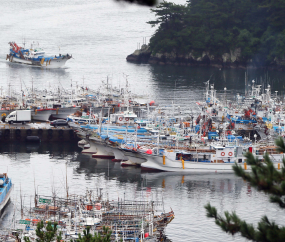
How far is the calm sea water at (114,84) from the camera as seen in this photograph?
3528cm

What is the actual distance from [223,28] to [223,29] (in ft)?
0.56

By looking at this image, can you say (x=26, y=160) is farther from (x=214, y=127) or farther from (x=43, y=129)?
(x=214, y=127)

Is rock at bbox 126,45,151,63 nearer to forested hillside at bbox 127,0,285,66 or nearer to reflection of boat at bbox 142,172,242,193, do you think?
forested hillside at bbox 127,0,285,66

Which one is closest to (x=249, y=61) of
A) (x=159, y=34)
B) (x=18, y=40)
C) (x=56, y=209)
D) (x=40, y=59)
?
(x=159, y=34)

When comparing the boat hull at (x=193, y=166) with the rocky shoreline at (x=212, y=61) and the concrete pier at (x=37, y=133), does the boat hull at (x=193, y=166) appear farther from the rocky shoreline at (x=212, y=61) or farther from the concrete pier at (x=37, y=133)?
the rocky shoreline at (x=212, y=61)

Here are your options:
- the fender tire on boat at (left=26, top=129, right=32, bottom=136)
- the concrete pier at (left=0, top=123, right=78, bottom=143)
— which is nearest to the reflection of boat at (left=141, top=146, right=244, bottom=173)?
the concrete pier at (left=0, top=123, right=78, bottom=143)

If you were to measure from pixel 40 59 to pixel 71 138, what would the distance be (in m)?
57.9

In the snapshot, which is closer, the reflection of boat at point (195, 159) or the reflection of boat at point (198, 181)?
the reflection of boat at point (198, 181)

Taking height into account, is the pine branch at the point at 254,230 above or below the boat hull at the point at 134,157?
above

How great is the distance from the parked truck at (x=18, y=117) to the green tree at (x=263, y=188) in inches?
1572

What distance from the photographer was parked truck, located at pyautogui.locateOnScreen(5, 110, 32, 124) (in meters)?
54.6

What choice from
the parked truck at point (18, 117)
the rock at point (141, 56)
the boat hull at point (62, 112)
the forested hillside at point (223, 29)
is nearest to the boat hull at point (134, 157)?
the parked truck at point (18, 117)

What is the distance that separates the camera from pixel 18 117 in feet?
179

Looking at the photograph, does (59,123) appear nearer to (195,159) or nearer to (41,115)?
(41,115)
